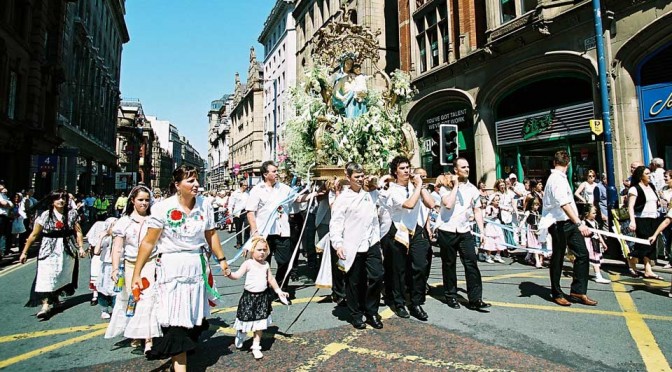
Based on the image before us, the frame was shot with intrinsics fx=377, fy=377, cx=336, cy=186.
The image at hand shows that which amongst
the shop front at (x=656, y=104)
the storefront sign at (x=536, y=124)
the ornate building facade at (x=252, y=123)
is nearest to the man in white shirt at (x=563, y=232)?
the shop front at (x=656, y=104)

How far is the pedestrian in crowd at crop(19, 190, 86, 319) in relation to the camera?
554cm

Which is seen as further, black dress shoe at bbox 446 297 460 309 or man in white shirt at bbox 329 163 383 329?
black dress shoe at bbox 446 297 460 309

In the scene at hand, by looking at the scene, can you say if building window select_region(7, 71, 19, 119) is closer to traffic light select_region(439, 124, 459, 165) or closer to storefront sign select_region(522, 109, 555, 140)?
traffic light select_region(439, 124, 459, 165)

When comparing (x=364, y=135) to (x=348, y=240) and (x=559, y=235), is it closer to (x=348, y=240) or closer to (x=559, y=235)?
(x=348, y=240)

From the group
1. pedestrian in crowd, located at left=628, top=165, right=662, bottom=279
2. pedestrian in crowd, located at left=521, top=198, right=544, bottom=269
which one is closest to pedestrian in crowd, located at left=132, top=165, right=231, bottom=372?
pedestrian in crowd, located at left=628, top=165, right=662, bottom=279

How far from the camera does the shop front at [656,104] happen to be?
35.7 feet

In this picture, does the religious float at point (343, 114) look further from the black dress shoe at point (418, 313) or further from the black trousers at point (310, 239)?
the black dress shoe at point (418, 313)

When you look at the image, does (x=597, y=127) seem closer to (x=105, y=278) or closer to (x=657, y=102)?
(x=657, y=102)

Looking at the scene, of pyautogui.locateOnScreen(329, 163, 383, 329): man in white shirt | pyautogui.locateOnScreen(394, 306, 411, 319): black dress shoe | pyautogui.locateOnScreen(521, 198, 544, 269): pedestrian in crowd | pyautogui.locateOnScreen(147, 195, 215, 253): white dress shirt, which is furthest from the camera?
pyautogui.locateOnScreen(521, 198, 544, 269): pedestrian in crowd

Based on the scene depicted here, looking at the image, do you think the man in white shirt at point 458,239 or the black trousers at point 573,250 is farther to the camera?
the black trousers at point 573,250

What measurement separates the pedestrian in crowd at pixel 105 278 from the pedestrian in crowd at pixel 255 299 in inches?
85.8

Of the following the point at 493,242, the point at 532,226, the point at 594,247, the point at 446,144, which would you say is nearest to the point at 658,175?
the point at 532,226

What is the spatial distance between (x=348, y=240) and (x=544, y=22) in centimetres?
1251

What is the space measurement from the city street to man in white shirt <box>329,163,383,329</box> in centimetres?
32
